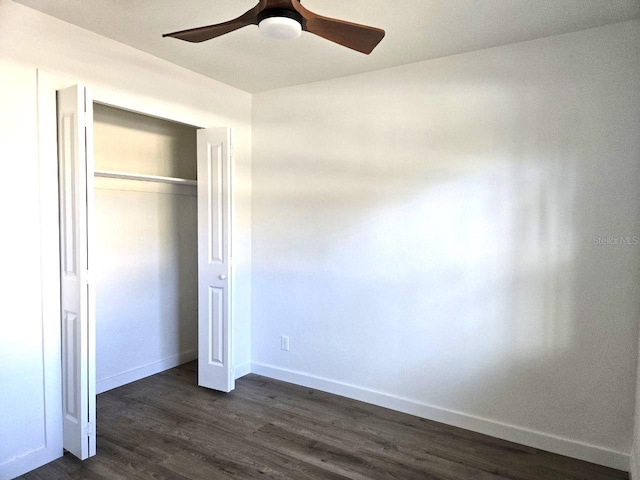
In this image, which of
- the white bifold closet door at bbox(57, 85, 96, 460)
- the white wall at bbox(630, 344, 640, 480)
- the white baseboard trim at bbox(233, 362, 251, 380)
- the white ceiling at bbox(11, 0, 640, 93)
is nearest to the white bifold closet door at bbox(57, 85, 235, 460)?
the white bifold closet door at bbox(57, 85, 96, 460)

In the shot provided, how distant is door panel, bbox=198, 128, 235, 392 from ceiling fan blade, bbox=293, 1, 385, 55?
173 cm

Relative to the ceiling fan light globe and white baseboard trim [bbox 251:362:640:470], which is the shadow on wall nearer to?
white baseboard trim [bbox 251:362:640:470]

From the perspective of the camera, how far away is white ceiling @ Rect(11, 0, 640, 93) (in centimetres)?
229

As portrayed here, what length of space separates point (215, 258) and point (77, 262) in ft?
3.88

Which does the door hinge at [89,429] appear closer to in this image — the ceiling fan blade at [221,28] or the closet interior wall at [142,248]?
the closet interior wall at [142,248]

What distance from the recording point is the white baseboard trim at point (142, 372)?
3.54 metres

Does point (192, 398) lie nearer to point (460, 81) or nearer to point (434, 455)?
point (434, 455)

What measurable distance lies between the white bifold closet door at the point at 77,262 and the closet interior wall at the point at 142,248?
2.69 feet

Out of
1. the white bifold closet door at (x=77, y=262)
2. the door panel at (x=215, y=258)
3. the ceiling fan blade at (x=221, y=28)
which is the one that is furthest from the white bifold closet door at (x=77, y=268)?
the door panel at (x=215, y=258)

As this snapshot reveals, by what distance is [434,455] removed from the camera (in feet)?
8.70

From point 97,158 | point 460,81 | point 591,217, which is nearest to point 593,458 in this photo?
point 591,217

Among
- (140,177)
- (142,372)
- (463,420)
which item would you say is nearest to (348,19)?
(140,177)

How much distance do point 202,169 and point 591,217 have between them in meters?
2.85

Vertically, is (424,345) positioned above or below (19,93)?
below
